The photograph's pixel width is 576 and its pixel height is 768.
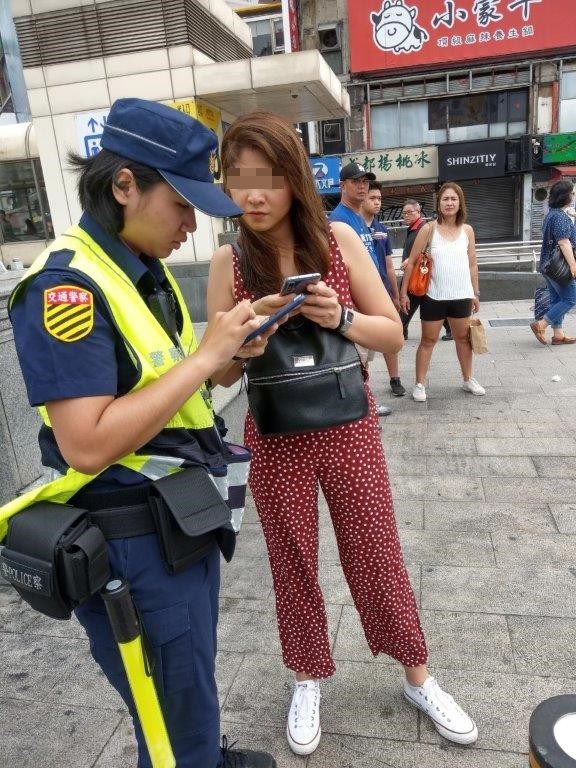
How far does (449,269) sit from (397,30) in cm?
2065

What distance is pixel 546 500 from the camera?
3.42 metres

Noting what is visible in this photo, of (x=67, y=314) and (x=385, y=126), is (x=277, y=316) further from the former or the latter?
(x=385, y=126)

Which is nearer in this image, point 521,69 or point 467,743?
point 467,743

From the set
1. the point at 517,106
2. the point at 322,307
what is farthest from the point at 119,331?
the point at 517,106

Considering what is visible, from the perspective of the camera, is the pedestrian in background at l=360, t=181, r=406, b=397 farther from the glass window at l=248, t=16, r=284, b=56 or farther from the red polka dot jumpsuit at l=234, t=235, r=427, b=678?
the glass window at l=248, t=16, r=284, b=56

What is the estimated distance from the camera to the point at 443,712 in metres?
1.95

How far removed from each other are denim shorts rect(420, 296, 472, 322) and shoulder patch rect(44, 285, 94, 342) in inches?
166

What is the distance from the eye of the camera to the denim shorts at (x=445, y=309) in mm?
4938

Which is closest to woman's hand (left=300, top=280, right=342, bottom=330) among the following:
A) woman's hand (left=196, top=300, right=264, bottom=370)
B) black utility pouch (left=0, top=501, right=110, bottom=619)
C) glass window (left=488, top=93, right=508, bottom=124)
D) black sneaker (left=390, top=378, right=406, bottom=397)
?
woman's hand (left=196, top=300, right=264, bottom=370)

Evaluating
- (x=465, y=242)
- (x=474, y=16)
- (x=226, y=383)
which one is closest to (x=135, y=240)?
(x=226, y=383)

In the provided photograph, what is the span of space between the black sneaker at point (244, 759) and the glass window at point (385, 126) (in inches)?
935

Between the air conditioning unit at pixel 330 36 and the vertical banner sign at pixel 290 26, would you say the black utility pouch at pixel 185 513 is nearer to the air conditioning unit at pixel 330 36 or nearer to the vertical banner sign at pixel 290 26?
the vertical banner sign at pixel 290 26

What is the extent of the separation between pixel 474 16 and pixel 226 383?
2426 centimetres

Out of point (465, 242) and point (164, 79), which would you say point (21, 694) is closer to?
point (465, 242)
